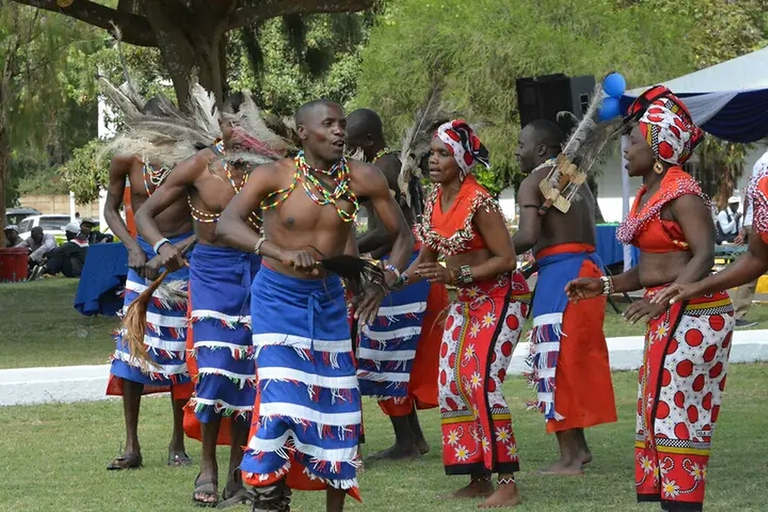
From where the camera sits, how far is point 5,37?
30.5 meters

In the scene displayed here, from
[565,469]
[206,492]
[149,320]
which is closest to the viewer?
[206,492]

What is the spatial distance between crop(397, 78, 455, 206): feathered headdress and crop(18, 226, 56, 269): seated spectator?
20932 millimetres

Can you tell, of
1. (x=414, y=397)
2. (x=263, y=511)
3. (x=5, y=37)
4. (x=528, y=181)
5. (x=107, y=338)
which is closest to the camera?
(x=263, y=511)

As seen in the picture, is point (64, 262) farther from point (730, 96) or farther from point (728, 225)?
point (730, 96)

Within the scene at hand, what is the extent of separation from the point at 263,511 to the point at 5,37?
2668 centimetres

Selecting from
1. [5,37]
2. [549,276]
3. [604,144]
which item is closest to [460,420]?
[549,276]

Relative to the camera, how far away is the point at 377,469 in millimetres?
7957

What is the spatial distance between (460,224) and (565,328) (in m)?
1.05

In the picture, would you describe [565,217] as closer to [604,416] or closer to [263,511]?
[604,416]

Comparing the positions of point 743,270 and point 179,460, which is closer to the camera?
point 743,270

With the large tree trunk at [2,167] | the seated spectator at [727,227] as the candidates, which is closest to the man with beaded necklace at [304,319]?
the seated spectator at [727,227]

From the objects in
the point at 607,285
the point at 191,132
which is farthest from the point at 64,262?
the point at 607,285

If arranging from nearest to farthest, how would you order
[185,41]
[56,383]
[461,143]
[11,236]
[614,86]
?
1. [461,143]
2. [614,86]
3. [56,383]
4. [185,41]
5. [11,236]

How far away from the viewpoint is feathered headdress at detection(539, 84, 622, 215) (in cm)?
729
